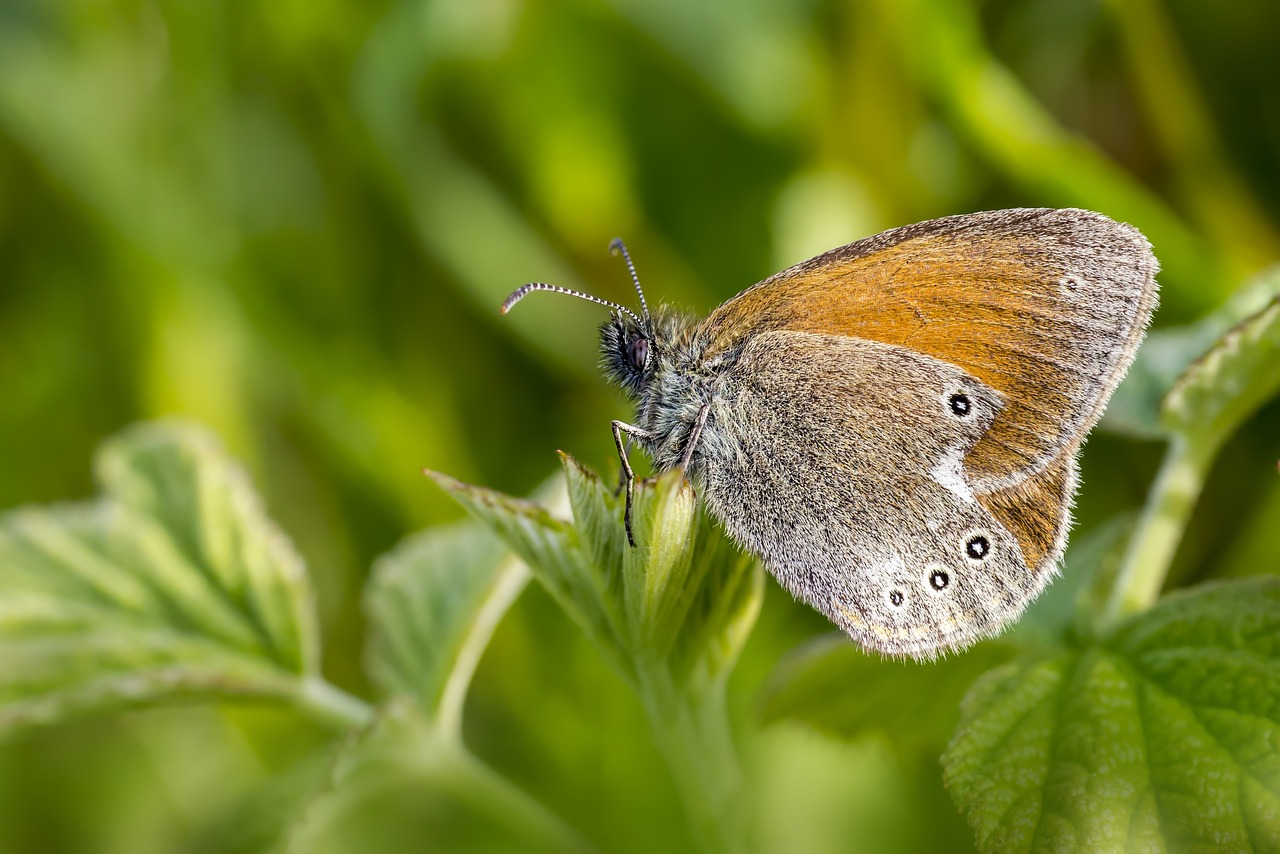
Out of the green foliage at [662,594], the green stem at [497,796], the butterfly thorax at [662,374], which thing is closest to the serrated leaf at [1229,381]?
the green foliage at [662,594]

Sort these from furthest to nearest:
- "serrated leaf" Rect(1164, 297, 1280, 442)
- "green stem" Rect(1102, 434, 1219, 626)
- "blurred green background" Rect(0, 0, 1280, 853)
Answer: "blurred green background" Rect(0, 0, 1280, 853), "green stem" Rect(1102, 434, 1219, 626), "serrated leaf" Rect(1164, 297, 1280, 442)

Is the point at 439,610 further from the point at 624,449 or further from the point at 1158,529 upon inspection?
the point at 1158,529

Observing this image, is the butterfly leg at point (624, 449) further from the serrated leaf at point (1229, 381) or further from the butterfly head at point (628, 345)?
the serrated leaf at point (1229, 381)

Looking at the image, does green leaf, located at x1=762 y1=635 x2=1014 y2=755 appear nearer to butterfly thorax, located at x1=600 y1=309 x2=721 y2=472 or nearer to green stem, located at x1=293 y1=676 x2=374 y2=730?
butterfly thorax, located at x1=600 y1=309 x2=721 y2=472

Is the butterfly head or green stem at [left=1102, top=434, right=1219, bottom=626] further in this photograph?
the butterfly head

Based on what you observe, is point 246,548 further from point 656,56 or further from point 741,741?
point 656,56

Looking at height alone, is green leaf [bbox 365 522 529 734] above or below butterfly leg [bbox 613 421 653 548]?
below

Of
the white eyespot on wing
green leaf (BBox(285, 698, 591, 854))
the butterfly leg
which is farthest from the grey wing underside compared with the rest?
green leaf (BBox(285, 698, 591, 854))

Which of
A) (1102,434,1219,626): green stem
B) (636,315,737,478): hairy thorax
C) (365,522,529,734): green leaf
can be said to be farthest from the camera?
(636,315,737,478): hairy thorax
